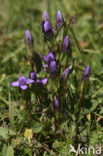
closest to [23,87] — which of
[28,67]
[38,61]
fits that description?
[38,61]

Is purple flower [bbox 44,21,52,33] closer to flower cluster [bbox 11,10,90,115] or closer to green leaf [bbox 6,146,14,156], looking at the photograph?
flower cluster [bbox 11,10,90,115]

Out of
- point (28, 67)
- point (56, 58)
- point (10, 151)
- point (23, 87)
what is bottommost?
point (10, 151)

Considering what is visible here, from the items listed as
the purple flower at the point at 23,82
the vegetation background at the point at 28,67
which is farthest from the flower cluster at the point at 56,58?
the vegetation background at the point at 28,67

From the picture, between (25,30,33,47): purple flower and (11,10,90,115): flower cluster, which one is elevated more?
(25,30,33,47): purple flower

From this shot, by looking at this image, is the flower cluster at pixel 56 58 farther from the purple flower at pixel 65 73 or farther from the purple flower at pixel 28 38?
the purple flower at pixel 28 38

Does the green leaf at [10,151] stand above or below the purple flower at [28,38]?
below

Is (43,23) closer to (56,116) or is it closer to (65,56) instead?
(65,56)

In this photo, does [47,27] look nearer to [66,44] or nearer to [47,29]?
[47,29]

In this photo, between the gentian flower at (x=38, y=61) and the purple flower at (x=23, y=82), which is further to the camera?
the gentian flower at (x=38, y=61)

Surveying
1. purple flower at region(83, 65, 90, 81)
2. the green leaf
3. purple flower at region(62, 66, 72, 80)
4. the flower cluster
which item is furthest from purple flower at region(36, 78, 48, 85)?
the green leaf
